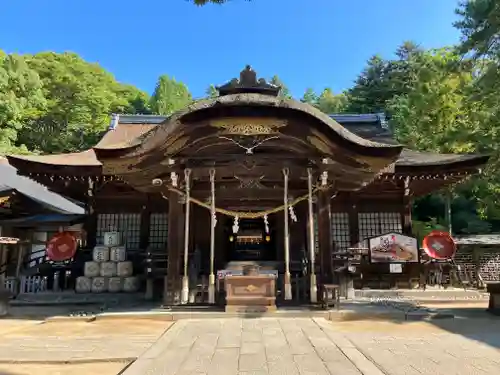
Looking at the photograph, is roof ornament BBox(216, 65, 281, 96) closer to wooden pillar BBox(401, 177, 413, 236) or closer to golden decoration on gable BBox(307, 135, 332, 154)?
golden decoration on gable BBox(307, 135, 332, 154)

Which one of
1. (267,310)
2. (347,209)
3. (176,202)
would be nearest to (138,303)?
(176,202)

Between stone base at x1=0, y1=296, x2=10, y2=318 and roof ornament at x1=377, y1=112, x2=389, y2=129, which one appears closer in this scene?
stone base at x1=0, y1=296, x2=10, y2=318

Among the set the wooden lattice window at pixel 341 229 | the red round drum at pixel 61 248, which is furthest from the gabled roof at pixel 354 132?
the wooden lattice window at pixel 341 229

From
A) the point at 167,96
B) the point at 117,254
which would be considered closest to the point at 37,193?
the point at 117,254

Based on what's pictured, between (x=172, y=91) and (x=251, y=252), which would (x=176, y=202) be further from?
(x=172, y=91)

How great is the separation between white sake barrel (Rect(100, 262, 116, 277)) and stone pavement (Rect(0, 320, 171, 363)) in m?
3.65

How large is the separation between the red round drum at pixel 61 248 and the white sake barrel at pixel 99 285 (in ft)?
4.06

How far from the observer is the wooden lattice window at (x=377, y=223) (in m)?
12.5

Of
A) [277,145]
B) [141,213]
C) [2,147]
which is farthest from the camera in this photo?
[2,147]

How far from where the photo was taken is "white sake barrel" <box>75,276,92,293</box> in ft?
34.6

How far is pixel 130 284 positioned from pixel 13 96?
18403mm

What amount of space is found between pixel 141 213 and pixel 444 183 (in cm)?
1000

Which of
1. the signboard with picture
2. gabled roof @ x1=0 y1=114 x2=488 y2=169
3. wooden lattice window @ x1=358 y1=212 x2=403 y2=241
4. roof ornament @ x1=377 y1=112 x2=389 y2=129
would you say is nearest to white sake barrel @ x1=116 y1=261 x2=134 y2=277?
gabled roof @ x1=0 y1=114 x2=488 y2=169

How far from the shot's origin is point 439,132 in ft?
66.7
